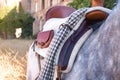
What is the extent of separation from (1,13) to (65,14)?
81.2 feet

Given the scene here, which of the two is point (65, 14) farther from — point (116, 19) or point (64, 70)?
point (116, 19)

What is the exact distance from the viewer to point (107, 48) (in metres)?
1.77

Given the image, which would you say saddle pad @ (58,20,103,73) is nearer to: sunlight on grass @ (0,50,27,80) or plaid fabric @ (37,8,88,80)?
plaid fabric @ (37,8,88,80)

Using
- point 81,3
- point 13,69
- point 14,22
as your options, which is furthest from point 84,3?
point 14,22

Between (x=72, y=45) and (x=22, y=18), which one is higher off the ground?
(x=72, y=45)

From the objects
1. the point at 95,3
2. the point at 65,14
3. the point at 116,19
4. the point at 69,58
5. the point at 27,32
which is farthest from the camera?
the point at 27,32

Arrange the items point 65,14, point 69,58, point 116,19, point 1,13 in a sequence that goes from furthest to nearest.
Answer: point 1,13 < point 65,14 < point 69,58 < point 116,19

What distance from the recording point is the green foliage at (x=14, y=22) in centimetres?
2584

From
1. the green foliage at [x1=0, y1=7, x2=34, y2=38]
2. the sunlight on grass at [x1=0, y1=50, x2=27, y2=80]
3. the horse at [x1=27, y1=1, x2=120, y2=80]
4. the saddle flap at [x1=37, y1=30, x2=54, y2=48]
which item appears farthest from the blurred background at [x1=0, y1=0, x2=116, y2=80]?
the horse at [x1=27, y1=1, x2=120, y2=80]

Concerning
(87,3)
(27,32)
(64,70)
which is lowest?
(27,32)

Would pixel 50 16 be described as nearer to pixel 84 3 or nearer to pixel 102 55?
pixel 102 55

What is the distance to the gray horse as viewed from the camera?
1709 mm

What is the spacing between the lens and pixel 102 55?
1.82 meters

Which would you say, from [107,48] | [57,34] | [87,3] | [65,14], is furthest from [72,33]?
[87,3]
